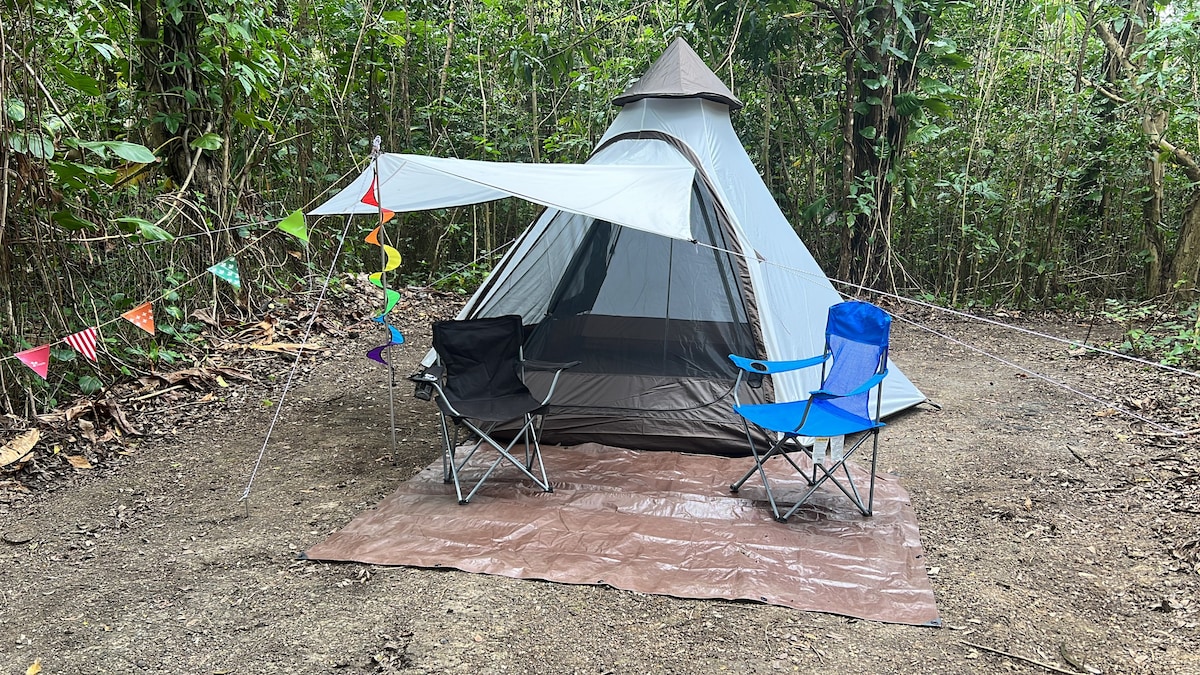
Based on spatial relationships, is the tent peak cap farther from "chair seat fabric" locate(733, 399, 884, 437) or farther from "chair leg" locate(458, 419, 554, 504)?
"chair leg" locate(458, 419, 554, 504)

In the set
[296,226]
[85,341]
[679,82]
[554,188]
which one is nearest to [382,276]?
[296,226]

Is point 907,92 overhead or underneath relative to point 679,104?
overhead

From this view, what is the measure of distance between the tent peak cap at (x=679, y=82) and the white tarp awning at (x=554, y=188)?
702 mm

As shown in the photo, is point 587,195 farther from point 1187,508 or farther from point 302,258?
point 302,258

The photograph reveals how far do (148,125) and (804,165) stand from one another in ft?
17.7

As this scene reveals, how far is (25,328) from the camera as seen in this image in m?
3.48

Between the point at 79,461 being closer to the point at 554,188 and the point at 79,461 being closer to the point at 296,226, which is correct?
the point at 296,226

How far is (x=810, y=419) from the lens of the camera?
2912 mm

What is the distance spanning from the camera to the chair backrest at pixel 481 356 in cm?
327

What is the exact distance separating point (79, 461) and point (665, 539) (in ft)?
8.30

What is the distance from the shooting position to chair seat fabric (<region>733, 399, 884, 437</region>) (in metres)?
2.77

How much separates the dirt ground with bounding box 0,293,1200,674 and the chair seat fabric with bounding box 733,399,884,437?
45 cm

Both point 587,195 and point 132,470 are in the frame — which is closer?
point 587,195

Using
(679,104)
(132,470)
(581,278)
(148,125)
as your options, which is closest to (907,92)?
(679,104)
